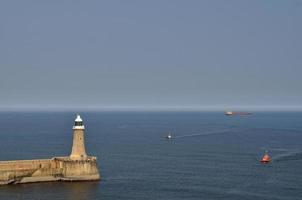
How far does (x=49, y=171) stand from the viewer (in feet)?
293

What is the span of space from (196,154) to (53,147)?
37.3m

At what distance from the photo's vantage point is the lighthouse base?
8594 centimetres

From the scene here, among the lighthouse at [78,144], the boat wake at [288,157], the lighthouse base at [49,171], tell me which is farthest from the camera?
the boat wake at [288,157]

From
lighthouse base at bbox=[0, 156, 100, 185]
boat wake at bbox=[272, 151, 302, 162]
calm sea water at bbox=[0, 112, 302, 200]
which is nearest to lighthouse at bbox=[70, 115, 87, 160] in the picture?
lighthouse base at bbox=[0, 156, 100, 185]

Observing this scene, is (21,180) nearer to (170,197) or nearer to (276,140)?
(170,197)

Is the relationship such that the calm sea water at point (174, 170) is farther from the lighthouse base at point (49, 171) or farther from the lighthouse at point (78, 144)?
the lighthouse at point (78, 144)

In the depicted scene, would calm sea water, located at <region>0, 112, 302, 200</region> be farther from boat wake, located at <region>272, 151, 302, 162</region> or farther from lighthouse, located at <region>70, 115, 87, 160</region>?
lighthouse, located at <region>70, 115, 87, 160</region>

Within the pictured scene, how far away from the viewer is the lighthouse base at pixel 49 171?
282 ft

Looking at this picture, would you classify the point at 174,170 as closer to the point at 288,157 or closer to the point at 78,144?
the point at 78,144

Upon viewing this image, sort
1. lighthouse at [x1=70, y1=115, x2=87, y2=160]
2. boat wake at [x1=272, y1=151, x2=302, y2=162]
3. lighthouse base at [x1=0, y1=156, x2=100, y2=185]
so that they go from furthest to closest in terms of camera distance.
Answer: boat wake at [x1=272, y1=151, x2=302, y2=162], lighthouse at [x1=70, y1=115, x2=87, y2=160], lighthouse base at [x1=0, y1=156, x2=100, y2=185]

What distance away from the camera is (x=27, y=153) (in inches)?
5148

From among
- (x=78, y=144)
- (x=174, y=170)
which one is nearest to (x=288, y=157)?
(x=174, y=170)

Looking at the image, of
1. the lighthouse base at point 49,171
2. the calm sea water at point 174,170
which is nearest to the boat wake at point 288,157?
the calm sea water at point 174,170

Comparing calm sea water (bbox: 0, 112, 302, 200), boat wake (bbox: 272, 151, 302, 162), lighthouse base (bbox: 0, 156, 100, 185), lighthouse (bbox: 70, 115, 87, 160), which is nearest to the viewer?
calm sea water (bbox: 0, 112, 302, 200)
